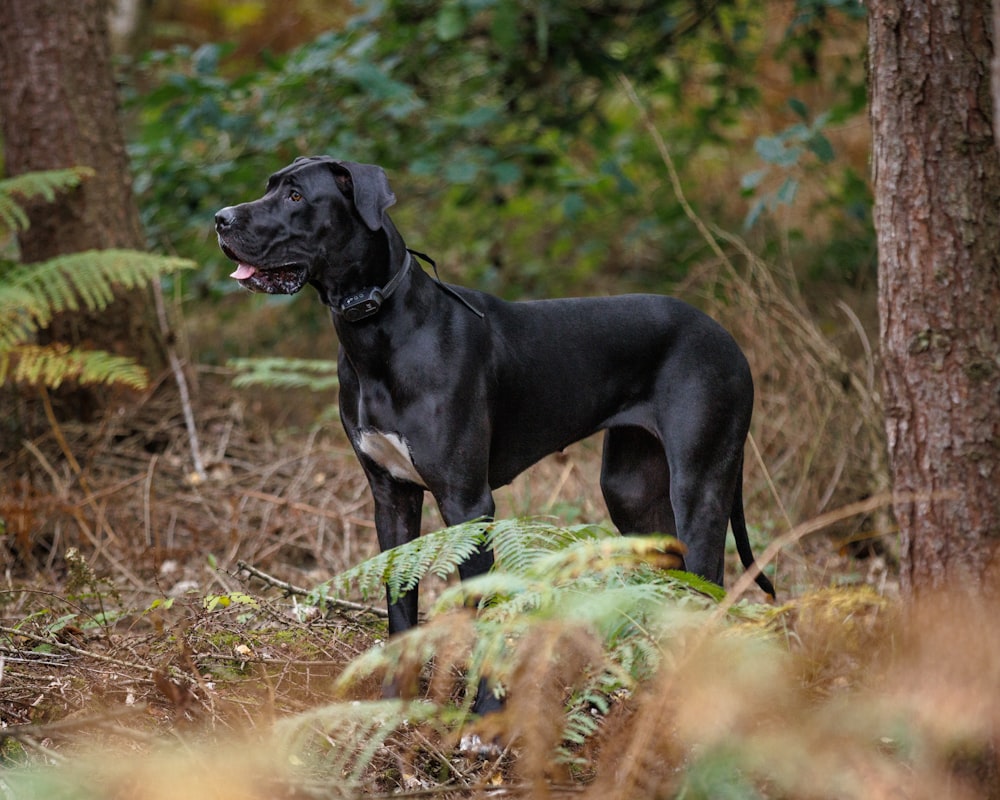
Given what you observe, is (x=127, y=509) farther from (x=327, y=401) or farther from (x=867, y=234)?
(x=867, y=234)

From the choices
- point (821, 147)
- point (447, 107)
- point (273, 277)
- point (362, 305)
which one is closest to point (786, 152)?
point (821, 147)

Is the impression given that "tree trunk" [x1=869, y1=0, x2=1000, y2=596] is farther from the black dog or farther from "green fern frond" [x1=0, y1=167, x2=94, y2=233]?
"green fern frond" [x1=0, y1=167, x2=94, y2=233]

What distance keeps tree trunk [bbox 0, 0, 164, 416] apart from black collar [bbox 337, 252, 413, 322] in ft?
9.57

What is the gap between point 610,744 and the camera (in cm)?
272

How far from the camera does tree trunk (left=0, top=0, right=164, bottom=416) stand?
20.2ft

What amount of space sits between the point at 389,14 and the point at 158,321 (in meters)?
2.91

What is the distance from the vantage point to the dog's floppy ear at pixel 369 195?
3.87m

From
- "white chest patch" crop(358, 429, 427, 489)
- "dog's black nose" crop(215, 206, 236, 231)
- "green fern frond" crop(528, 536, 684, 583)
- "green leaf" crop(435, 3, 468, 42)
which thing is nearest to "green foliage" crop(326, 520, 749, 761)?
"green fern frond" crop(528, 536, 684, 583)

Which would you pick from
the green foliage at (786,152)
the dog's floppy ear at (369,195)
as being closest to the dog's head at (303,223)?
the dog's floppy ear at (369,195)

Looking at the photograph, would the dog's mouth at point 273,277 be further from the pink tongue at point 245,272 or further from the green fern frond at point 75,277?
the green fern frond at point 75,277

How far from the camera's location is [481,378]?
414cm

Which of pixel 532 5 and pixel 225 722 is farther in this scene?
pixel 532 5

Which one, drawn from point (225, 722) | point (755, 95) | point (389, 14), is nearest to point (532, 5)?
point (389, 14)

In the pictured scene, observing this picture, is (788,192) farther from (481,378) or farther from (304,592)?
(304,592)
